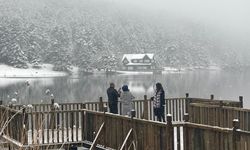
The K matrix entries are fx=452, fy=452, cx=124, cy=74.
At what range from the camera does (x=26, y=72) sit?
448 ft

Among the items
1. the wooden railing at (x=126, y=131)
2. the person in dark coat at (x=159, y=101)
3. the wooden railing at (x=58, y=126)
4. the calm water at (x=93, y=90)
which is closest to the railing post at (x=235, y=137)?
the wooden railing at (x=126, y=131)

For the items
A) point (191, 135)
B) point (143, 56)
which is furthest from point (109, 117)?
point (143, 56)

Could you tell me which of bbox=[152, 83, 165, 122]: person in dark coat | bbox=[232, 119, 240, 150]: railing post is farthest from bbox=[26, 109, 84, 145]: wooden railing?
bbox=[232, 119, 240, 150]: railing post

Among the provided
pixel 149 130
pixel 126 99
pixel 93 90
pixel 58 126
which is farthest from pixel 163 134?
pixel 93 90

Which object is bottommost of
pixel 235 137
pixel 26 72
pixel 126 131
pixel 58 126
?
pixel 58 126

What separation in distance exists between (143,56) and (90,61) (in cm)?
4050

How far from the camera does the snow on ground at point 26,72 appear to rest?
134 metres

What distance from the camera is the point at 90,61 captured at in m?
156

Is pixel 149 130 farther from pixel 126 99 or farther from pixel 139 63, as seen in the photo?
pixel 139 63

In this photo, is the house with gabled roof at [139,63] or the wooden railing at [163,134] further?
the house with gabled roof at [139,63]

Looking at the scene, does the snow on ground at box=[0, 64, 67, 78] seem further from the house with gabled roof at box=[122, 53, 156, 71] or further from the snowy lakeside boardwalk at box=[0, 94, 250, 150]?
the snowy lakeside boardwalk at box=[0, 94, 250, 150]

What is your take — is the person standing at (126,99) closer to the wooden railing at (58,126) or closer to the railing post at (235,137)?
the wooden railing at (58,126)

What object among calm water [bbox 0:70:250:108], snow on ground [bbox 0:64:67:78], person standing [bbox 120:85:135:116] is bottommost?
calm water [bbox 0:70:250:108]

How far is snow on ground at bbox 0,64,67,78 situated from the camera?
134 meters
